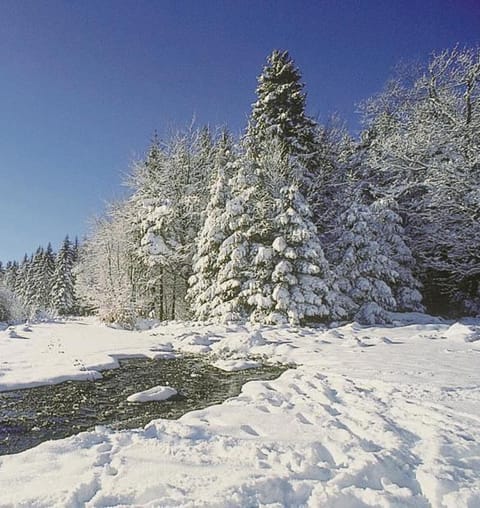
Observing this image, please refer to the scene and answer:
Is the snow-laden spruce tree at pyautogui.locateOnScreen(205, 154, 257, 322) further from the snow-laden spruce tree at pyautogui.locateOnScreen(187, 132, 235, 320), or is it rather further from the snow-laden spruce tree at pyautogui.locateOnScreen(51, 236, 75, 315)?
the snow-laden spruce tree at pyautogui.locateOnScreen(51, 236, 75, 315)

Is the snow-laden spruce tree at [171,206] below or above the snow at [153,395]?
above

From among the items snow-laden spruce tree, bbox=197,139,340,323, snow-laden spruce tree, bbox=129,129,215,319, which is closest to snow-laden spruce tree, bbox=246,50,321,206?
snow-laden spruce tree, bbox=197,139,340,323

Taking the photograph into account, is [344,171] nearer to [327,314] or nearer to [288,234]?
[288,234]

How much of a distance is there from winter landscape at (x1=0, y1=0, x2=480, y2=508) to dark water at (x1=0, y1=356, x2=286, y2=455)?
0.15 feet

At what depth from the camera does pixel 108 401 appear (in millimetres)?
5391

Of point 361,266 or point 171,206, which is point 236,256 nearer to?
point 361,266

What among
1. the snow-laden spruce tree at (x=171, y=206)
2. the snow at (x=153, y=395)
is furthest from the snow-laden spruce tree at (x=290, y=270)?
the snow at (x=153, y=395)

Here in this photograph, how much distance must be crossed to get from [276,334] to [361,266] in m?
6.27

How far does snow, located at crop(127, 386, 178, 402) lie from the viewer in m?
5.41

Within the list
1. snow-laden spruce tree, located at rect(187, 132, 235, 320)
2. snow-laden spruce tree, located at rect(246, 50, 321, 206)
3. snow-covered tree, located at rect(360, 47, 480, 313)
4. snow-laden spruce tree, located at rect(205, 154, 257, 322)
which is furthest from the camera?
snow-laden spruce tree, located at rect(246, 50, 321, 206)

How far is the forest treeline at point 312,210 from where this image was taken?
43.4 ft

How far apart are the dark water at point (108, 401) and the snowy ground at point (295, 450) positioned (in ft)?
1.55

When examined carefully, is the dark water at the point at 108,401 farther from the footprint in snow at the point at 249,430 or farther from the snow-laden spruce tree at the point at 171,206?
the snow-laden spruce tree at the point at 171,206

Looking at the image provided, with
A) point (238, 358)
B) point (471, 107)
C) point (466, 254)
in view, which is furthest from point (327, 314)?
point (471, 107)
